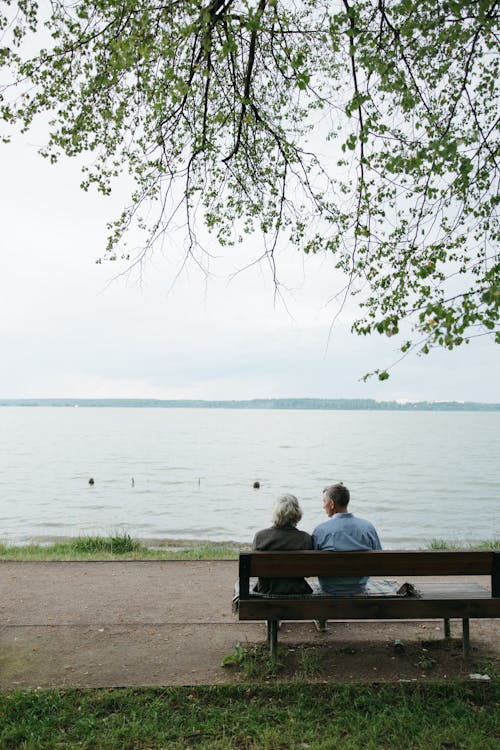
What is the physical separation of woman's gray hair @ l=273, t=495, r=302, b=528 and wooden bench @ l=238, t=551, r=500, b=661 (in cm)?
44

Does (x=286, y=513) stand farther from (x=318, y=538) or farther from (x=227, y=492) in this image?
(x=227, y=492)

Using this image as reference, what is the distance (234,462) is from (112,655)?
40.9m

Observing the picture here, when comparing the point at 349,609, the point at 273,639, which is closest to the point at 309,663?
the point at 273,639

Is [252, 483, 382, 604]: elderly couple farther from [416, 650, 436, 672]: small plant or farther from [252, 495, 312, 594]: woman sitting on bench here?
[416, 650, 436, 672]: small plant

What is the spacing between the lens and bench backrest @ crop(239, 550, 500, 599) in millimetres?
4617

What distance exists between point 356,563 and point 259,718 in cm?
121

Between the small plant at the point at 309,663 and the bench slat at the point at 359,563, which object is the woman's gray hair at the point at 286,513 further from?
the small plant at the point at 309,663

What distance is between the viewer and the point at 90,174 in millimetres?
7387

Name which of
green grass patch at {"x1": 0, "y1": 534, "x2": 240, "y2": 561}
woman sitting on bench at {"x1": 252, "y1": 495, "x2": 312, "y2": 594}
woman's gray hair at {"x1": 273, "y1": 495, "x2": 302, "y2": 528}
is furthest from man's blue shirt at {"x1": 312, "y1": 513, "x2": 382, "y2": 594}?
green grass patch at {"x1": 0, "y1": 534, "x2": 240, "y2": 561}

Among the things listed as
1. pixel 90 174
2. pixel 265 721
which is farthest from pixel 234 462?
pixel 265 721

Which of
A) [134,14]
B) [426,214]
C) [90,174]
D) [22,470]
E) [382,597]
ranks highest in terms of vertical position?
[134,14]

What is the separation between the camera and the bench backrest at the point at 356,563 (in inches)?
182

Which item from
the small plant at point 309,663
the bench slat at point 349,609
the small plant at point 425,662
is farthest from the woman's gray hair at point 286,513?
the small plant at point 425,662

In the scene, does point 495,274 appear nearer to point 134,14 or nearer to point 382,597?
point 382,597
